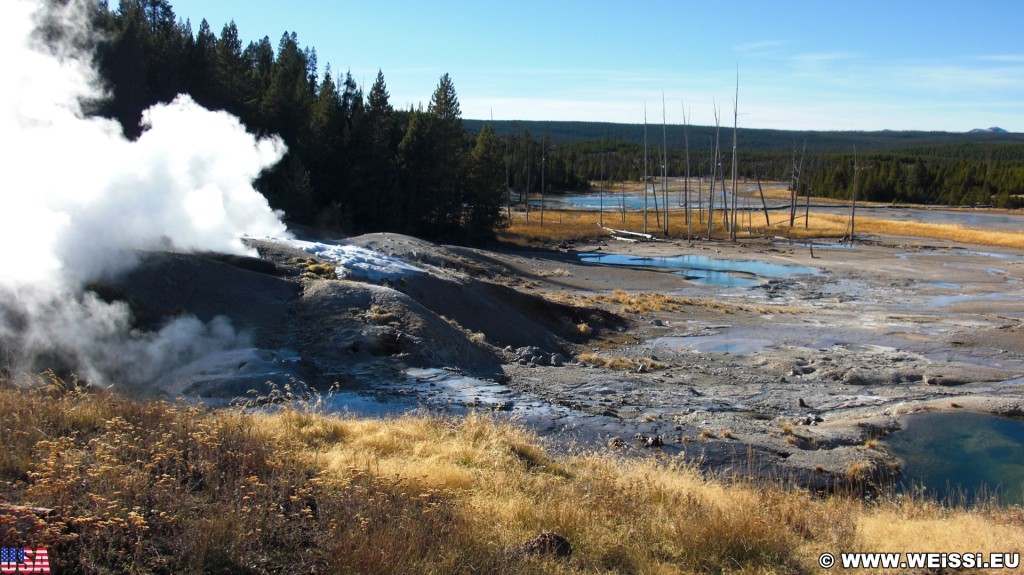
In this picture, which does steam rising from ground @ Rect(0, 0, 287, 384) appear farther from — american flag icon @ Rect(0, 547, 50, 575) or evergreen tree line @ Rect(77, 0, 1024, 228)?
evergreen tree line @ Rect(77, 0, 1024, 228)

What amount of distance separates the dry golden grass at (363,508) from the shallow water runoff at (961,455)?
114 inches

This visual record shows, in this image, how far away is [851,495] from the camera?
8992 mm

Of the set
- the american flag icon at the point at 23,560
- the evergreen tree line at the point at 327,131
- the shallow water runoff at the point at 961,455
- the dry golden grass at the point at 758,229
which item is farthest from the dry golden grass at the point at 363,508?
the dry golden grass at the point at 758,229

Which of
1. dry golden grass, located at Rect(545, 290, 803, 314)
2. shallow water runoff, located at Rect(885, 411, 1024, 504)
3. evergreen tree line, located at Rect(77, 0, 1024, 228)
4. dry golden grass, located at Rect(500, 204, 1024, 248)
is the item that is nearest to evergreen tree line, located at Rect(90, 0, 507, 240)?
evergreen tree line, located at Rect(77, 0, 1024, 228)

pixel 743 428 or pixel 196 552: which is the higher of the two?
pixel 196 552

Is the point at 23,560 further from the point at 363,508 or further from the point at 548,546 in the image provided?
the point at 548,546

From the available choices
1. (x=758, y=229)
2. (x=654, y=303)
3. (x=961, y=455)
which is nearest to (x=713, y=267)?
(x=654, y=303)

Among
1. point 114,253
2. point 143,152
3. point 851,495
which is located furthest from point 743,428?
point 143,152

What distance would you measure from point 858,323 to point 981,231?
1594 inches

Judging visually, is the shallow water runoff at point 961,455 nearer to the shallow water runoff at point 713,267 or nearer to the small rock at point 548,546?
the small rock at point 548,546

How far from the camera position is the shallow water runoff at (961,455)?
1039 centimetres

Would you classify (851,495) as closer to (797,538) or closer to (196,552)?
(797,538)

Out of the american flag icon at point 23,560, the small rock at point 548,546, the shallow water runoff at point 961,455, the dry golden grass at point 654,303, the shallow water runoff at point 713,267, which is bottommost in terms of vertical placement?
the shallow water runoff at point 713,267

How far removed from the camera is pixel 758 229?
6038cm
